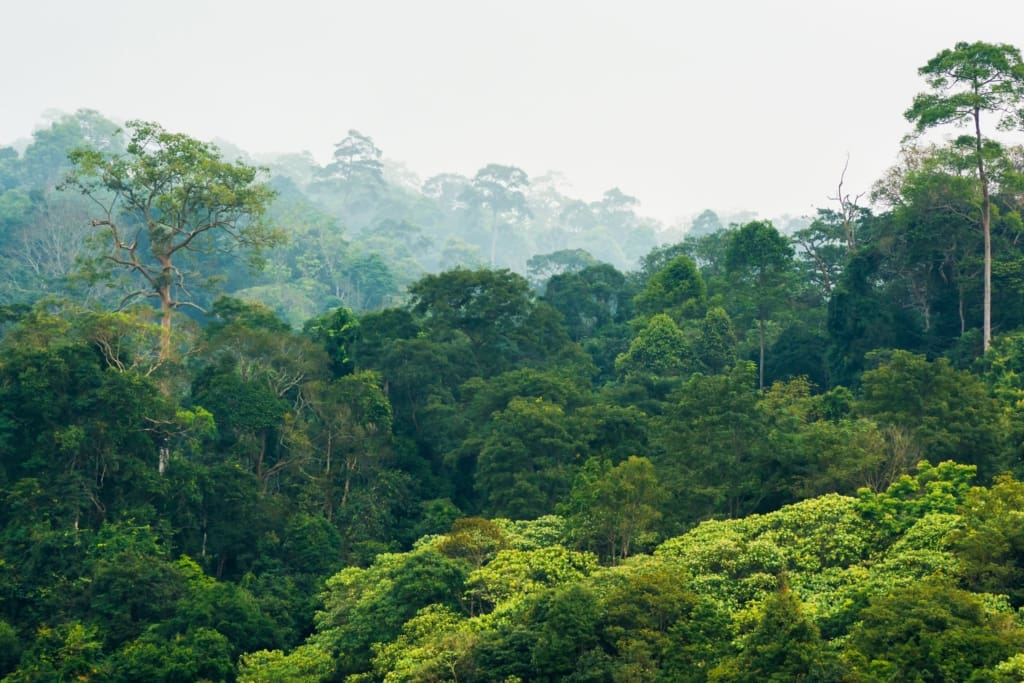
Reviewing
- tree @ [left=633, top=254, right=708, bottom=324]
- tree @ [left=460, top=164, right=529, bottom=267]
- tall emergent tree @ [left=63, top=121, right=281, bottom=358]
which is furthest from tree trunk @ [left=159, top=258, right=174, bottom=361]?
tree @ [left=460, top=164, right=529, bottom=267]

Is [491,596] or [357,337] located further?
[357,337]

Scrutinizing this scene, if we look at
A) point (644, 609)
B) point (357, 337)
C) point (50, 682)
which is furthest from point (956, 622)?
point (357, 337)

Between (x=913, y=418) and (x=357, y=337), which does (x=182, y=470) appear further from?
(x=913, y=418)

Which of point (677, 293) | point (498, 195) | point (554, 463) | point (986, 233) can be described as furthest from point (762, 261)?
point (498, 195)

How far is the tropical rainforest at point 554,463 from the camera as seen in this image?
756 inches

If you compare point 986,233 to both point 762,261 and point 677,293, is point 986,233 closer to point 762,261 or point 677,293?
point 762,261

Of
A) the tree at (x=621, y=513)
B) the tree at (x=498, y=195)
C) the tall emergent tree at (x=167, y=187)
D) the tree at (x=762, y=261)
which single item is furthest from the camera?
the tree at (x=498, y=195)

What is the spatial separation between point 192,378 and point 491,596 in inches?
492

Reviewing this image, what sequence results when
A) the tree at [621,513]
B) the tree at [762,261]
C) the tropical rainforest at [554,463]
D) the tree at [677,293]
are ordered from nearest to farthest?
the tropical rainforest at [554,463]
the tree at [621,513]
the tree at [762,261]
the tree at [677,293]

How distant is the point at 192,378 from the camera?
31.1m

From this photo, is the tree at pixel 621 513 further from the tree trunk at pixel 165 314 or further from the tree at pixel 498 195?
the tree at pixel 498 195

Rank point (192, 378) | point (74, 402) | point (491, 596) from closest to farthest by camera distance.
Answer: point (491, 596) → point (74, 402) → point (192, 378)

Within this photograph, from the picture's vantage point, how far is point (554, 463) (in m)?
27.5

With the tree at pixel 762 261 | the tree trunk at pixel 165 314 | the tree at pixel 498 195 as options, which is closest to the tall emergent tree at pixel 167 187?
the tree trunk at pixel 165 314
